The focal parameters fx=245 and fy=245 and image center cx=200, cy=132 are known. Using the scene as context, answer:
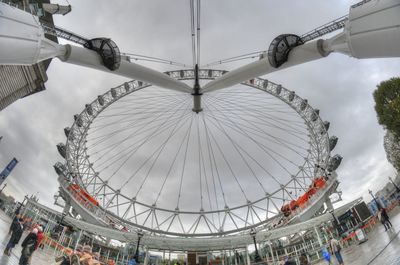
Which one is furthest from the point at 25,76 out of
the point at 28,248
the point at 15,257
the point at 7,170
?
the point at 28,248

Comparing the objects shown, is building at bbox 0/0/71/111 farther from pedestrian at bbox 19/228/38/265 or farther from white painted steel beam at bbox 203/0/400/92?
white painted steel beam at bbox 203/0/400/92

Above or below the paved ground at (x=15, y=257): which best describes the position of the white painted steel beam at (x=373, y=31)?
above

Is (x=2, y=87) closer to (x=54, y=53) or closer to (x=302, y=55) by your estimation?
(x=54, y=53)

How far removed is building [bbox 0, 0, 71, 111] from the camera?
70.5 feet

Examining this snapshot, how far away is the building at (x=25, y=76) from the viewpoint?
2148cm

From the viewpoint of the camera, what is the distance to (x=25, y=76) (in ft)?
79.4

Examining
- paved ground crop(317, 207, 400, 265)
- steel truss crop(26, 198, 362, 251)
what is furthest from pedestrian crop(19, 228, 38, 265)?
steel truss crop(26, 198, 362, 251)

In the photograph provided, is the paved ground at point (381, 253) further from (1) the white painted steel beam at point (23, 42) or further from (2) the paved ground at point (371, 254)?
(1) the white painted steel beam at point (23, 42)

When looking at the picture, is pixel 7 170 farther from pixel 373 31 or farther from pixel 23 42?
pixel 373 31

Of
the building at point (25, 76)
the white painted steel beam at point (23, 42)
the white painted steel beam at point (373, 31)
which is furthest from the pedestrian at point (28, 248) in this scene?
the building at point (25, 76)

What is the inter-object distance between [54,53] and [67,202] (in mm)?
32796

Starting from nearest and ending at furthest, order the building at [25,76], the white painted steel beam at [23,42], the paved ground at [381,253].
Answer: the white painted steel beam at [23,42], the paved ground at [381,253], the building at [25,76]

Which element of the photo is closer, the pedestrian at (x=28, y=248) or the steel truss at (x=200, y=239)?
the pedestrian at (x=28, y=248)

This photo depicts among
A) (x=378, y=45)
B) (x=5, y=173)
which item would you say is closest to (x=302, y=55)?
(x=378, y=45)
